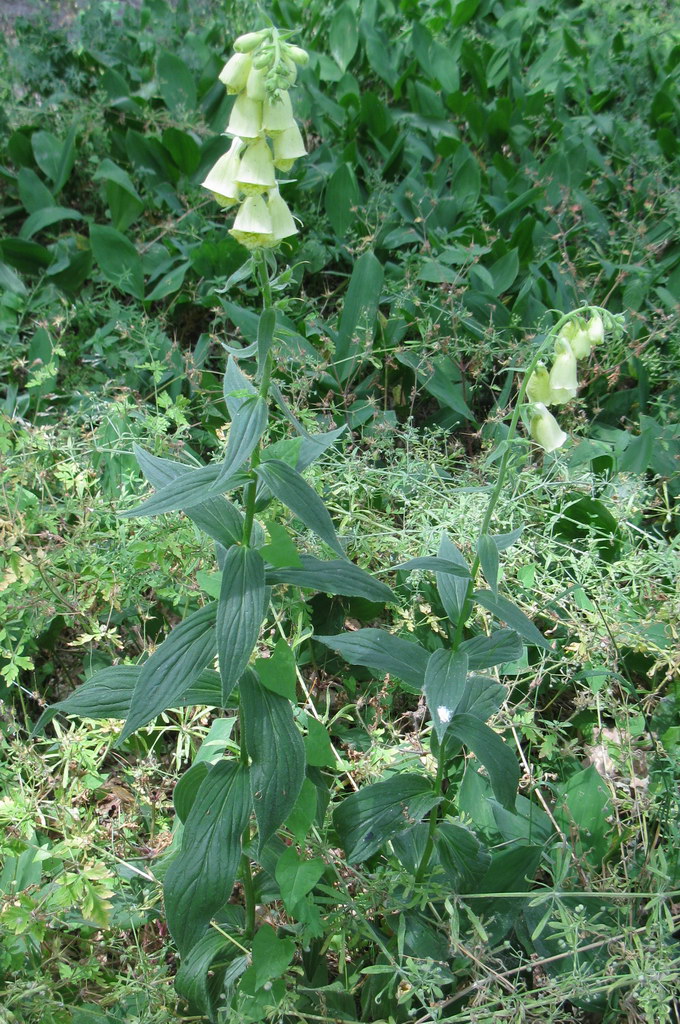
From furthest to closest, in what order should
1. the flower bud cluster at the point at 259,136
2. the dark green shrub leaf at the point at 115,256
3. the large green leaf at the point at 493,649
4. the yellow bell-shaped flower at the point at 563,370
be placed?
the dark green shrub leaf at the point at 115,256 → the large green leaf at the point at 493,649 → the yellow bell-shaped flower at the point at 563,370 → the flower bud cluster at the point at 259,136

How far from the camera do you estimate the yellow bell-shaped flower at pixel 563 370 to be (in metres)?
1.30

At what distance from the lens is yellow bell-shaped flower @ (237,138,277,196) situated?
113 cm

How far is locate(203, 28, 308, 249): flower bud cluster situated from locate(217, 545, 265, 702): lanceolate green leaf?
47 cm

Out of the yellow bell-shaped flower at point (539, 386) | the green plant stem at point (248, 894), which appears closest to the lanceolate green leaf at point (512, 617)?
the yellow bell-shaped flower at point (539, 386)

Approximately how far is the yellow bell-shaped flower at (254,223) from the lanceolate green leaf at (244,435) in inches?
8.5

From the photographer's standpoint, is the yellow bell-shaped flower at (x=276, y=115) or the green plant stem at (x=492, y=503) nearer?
the yellow bell-shaped flower at (x=276, y=115)

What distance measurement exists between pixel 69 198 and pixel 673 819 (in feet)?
10.4

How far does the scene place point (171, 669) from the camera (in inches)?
49.4

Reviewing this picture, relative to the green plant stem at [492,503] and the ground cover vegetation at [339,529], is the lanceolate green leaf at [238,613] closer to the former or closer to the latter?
the ground cover vegetation at [339,529]

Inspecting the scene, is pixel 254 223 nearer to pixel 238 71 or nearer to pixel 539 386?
pixel 238 71

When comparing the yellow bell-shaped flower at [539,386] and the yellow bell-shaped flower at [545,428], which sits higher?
the yellow bell-shaped flower at [539,386]

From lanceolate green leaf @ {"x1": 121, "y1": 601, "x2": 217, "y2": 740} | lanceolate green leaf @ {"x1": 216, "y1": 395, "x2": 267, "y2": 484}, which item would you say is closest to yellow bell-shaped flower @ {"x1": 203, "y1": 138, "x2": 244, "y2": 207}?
lanceolate green leaf @ {"x1": 216, "y1": 395, "x2": 267, "y2": 484}

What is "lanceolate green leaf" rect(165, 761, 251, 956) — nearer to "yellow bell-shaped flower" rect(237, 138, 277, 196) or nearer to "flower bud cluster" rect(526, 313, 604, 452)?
"flower bud cluster" rect(526, 313, 604, 452)

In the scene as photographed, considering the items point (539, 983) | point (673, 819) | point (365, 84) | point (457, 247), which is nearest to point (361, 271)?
point (457, 247)
